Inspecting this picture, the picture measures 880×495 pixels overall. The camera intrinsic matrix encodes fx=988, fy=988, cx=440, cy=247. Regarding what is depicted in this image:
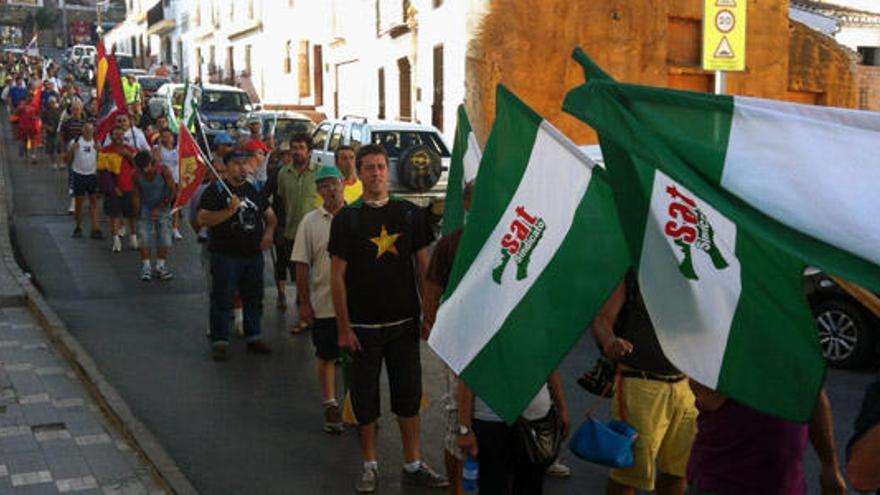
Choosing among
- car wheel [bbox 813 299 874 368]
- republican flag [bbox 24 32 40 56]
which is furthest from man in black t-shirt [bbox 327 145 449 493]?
republican flag [bbox 24 32 40 56]

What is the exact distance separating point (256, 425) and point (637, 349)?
130 inches

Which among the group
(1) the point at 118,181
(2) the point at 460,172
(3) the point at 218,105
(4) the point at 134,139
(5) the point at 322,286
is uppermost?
(3) the point at 218,105

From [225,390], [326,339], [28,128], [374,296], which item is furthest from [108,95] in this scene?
[28,128]

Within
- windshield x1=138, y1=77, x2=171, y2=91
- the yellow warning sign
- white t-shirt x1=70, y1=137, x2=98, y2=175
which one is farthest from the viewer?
windshield x1=138, y1=77, x2=171, y2=91

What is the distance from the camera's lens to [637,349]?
4.58 m

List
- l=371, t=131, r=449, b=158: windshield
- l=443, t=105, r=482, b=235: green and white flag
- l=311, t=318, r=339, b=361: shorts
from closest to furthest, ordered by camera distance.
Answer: l=443, t=105, r=482, b=235: green and white flag → l=311, t=318, r=339, b=361: shorts → l=371, t=131, r=449, b=158: windshield

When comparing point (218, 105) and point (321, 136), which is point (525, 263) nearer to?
point (321, 136)

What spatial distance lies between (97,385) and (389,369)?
279 cm

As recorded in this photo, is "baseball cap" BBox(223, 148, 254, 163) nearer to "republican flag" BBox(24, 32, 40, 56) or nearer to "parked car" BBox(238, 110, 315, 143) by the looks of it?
"parked car" BBox(238, 110, 315, 143)

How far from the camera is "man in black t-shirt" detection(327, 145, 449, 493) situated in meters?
5.54

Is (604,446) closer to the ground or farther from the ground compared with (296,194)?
closer to the ground

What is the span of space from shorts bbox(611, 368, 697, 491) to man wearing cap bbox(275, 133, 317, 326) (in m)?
5.39

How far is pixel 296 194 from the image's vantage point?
9.57 m

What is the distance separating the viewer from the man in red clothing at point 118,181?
12806 mm
